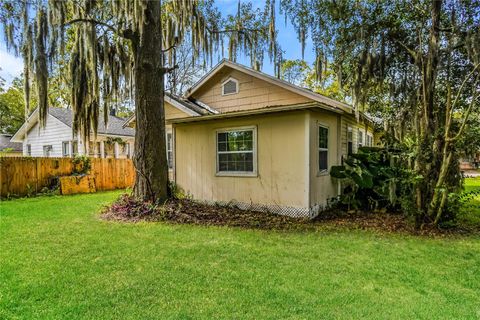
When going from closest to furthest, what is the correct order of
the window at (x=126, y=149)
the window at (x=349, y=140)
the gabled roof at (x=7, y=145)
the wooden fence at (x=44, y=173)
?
1. the window at (x=349, y=140)
2. the wooden fence at (x=44, y=173)
3. the window at (x=126, y=149)
4. the gabled roof at (x=7, y=145)

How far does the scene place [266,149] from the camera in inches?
282

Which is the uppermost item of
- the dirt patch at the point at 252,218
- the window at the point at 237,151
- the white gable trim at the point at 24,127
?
the white gable trim at the point at 24,127

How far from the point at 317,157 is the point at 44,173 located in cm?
989

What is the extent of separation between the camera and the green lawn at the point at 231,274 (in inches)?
106

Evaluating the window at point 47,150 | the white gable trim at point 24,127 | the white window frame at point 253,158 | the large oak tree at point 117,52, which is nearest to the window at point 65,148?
the window at point 47,150

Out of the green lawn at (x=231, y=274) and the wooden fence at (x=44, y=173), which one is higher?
the wooden fence at (x=44, y=173)

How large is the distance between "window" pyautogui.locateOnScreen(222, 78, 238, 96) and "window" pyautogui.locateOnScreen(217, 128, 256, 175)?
2.89 m

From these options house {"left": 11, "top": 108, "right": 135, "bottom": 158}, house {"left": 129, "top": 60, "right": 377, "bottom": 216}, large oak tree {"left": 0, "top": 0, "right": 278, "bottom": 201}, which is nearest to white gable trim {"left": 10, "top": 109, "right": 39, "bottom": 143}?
house {"left": 11, "top": 108, "right": 135, "bottom": 158}

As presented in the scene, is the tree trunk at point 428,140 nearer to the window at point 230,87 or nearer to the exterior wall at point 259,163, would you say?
the exterior wall at point 259,163

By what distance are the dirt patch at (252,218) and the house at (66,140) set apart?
9.30 m

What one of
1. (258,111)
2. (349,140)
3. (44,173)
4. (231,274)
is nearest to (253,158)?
(258,111)

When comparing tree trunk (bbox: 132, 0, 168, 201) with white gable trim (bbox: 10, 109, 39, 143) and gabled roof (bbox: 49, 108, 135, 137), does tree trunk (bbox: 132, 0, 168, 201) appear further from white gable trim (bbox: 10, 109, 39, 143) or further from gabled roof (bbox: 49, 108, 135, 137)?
white gable trim (bbox: 10, 109, 39, 143)

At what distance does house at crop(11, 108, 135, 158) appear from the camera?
15.2 meters

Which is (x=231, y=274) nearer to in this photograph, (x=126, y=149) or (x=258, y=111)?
(x=258, y=111)
